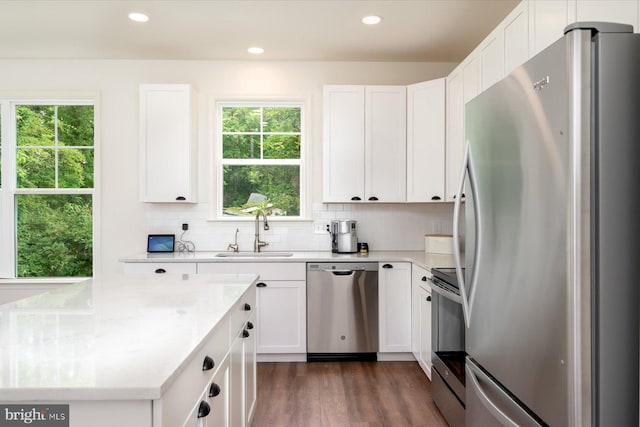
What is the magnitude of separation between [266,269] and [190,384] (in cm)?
245

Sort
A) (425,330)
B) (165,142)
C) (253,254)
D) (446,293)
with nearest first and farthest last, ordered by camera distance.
Result: (446,293)
(425,330)
(165,142)
(253,254)

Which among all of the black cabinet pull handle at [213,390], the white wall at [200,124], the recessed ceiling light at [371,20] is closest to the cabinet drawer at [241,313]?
the black cabinet pull handle at [213,390]

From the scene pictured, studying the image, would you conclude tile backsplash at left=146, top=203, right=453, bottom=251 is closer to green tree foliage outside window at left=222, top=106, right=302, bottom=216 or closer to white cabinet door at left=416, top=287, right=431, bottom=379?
green tree foliage outside window at left=222, top=106, right=302, bottom=216

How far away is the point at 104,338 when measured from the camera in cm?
122

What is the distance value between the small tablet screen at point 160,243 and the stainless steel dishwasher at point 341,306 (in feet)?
4.61

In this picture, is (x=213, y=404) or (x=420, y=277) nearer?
(x=213, y=404)

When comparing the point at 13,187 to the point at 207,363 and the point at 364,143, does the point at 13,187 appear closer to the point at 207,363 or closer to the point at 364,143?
the point at 364,143

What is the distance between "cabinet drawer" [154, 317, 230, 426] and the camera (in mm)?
965

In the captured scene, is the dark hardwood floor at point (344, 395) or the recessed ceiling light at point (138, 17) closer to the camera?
the dark hardwood floor at point (344, 395)

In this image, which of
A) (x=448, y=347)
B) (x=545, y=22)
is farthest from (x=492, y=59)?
(x=448, y=347)

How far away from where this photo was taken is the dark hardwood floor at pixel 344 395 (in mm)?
2609

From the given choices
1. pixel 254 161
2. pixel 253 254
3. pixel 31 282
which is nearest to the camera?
pixel 253 254

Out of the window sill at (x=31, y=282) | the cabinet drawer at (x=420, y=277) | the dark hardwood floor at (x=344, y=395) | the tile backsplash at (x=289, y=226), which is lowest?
the dark hardwood floor at (x=344, y=395)

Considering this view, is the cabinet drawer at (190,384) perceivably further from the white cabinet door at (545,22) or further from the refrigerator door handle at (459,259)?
the white cabinet door at (545,22)
